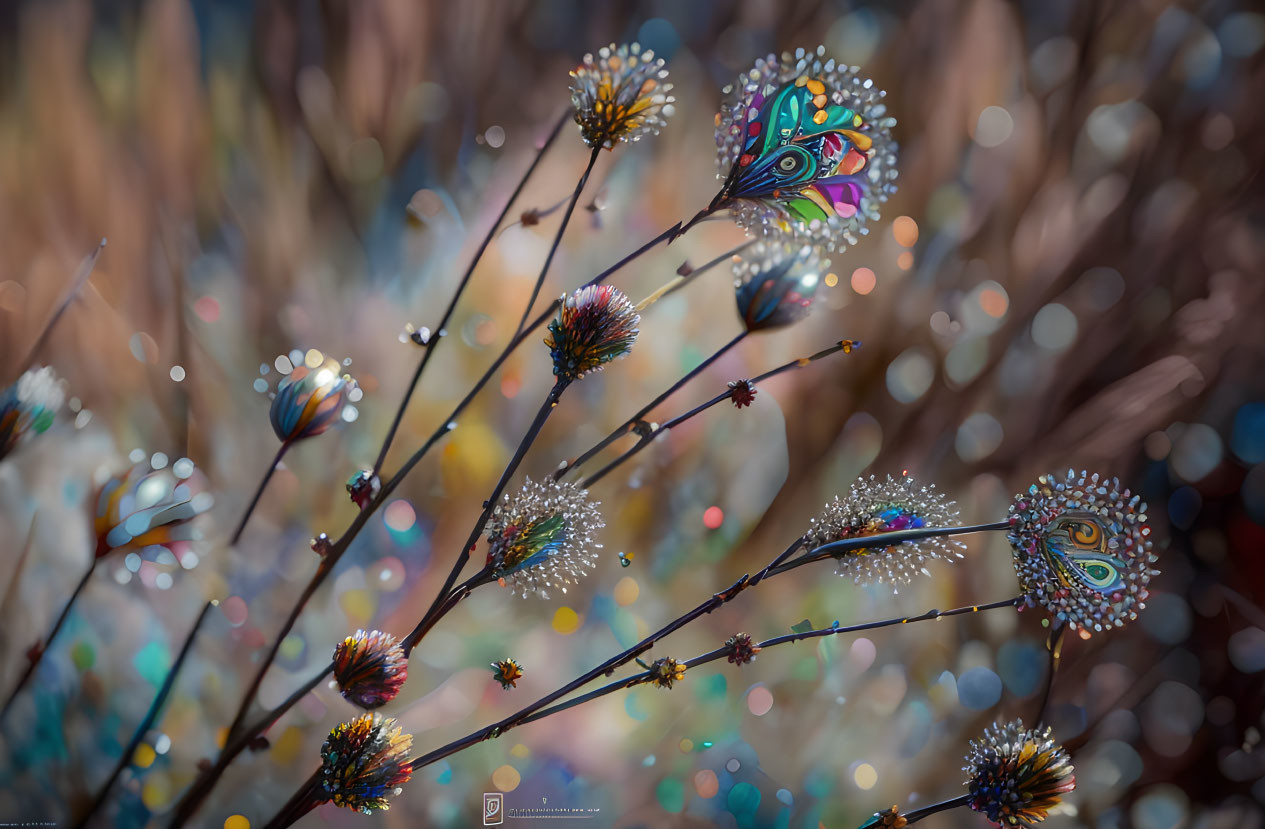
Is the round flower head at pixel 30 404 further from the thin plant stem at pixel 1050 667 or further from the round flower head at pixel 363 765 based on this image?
the thin plant stem at pixel 1050 667

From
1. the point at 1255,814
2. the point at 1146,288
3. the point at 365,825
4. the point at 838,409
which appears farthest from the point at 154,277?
the point at 1255,814

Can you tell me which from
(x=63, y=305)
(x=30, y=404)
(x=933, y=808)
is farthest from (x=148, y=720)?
(x=933, y=808)

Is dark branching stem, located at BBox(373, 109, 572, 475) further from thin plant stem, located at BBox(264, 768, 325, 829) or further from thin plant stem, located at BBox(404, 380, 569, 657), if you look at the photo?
thin plant stem, located at BBox(264, 768, 325, 829)

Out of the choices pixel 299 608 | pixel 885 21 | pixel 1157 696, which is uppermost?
pixel 885 21

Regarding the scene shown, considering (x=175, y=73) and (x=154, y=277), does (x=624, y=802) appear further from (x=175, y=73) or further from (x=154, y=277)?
(x=175, y=73)

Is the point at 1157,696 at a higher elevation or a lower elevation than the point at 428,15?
lower

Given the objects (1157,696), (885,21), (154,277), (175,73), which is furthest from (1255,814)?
(175,73)
